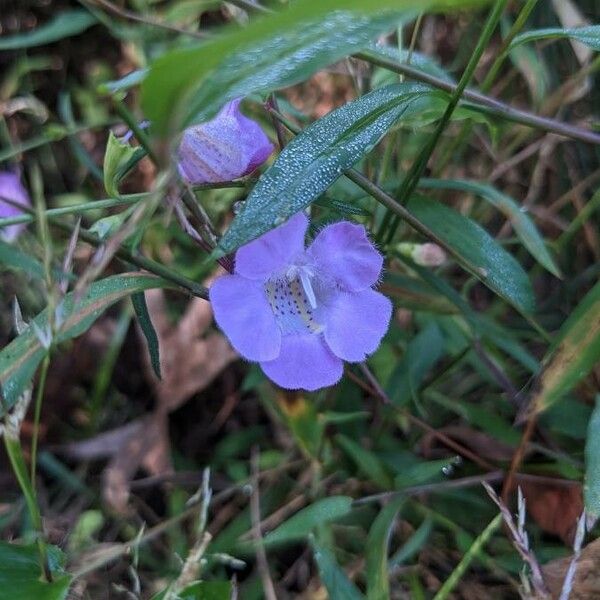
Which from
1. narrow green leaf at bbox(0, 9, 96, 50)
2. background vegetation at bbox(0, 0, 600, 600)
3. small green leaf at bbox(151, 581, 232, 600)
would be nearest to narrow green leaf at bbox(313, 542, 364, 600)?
background vegetation at bbox(0, 0, 600, 600)

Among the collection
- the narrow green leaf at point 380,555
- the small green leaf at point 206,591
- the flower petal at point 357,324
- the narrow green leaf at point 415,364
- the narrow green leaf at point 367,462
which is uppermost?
the flower petal at point 357,324

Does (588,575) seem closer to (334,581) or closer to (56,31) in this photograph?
(334,581)

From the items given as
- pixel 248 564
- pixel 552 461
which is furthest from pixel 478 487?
pixel 248 564

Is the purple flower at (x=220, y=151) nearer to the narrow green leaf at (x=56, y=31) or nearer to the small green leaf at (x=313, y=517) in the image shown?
the small green leaf at (x=313, y=517)

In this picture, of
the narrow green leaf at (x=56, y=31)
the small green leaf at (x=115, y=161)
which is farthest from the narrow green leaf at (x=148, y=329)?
the narrow green leaf at (x=56, y=31)

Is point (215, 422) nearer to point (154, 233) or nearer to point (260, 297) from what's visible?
point (154, 233)

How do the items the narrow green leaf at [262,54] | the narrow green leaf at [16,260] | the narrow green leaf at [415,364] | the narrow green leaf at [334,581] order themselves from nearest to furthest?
the narrow green leaf at [262,54], the narrow green leaf at [16,260], the narrow green leaf at [334,581], the narrow green leaf at [415,364]
